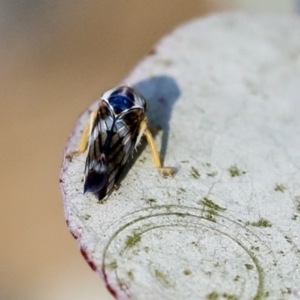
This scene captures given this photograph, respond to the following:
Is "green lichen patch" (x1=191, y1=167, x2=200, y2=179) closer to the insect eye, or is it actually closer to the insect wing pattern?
the insect wing pattern

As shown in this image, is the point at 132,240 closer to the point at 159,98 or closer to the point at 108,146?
the point at 108,146

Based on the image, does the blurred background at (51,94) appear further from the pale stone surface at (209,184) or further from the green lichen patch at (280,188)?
the green lichen patch at (280,188)

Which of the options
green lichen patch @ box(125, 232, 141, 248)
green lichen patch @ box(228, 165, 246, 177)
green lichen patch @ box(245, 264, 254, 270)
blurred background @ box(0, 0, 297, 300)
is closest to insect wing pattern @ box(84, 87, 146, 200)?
green lichen patch @ box(125, 232, 141, 248)

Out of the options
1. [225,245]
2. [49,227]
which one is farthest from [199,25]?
[49,227]

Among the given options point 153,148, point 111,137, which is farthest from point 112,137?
point 153,148

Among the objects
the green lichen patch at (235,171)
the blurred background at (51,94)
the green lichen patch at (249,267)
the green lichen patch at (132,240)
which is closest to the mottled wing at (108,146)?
the green lichen patch at (132,240)
